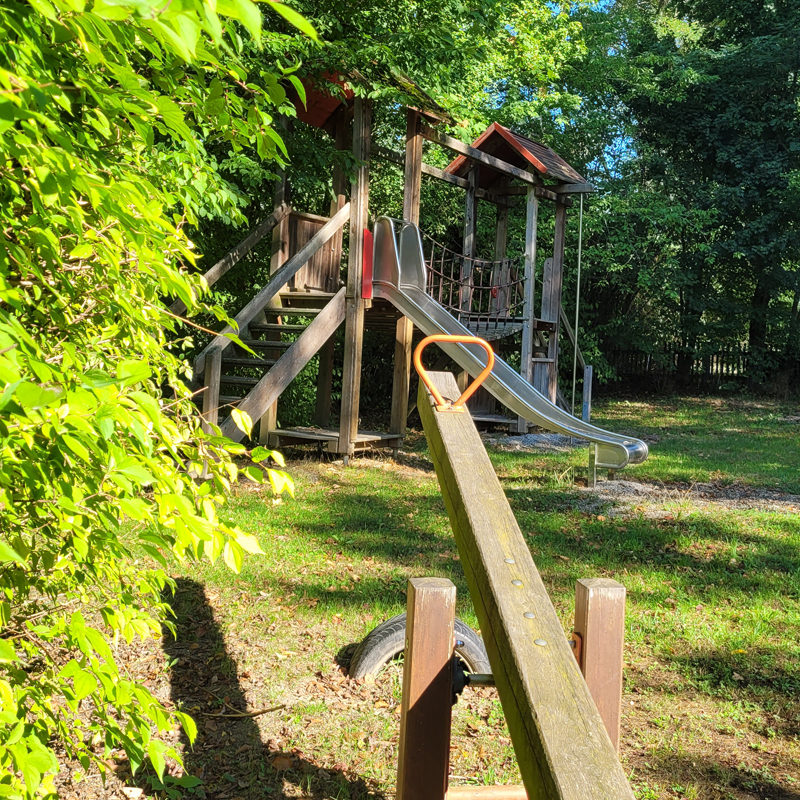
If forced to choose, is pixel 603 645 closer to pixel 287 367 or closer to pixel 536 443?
pixel 287 367

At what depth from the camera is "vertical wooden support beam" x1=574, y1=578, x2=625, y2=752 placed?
206 cm

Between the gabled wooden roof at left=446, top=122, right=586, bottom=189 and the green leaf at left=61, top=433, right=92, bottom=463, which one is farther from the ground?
the gabled wooden roof at left=446, top=122, right=586, bottom=189

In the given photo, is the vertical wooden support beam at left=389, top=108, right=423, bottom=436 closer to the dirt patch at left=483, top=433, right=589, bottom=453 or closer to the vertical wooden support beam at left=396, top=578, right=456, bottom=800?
the dirt patch at left=483, top=433, right=589, bottom=453

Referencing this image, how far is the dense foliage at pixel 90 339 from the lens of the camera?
120 centimetres

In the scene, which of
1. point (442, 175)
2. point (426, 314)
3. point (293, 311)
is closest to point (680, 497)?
point (426, 314)

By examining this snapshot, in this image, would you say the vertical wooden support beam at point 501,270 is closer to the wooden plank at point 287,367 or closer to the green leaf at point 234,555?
the wooden plank at point 287,367

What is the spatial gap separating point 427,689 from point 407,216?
8.71m

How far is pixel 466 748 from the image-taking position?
3332 mm

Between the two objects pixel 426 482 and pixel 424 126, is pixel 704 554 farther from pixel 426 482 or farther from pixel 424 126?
pixel 424 126

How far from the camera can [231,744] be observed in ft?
10.8

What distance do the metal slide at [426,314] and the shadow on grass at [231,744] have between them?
5.72m

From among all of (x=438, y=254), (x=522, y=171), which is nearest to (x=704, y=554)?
(x=522, y=171)

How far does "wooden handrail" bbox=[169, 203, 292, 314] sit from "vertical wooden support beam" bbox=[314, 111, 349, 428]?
28.4 inches

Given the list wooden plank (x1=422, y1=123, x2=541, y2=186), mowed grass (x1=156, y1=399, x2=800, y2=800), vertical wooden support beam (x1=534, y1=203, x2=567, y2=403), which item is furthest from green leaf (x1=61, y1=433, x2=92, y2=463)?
vertical wooden support beam (x1=534, y1=203, x2=567, y2=403)
